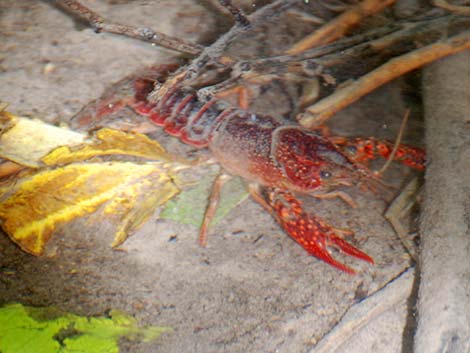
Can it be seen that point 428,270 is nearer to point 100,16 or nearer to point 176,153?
point 176,153

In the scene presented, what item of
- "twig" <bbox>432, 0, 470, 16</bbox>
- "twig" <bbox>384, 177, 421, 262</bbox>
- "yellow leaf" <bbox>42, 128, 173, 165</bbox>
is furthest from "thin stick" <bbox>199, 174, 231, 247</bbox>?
"twig" <bbox>432, 0, 470, 16</bbox>

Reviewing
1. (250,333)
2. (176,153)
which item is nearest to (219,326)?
(250,333)

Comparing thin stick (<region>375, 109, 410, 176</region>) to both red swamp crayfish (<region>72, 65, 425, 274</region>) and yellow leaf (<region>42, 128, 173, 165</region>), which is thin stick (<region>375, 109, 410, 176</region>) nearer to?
red swamp crayfish (<region>72, 65, 425, 274</region>)

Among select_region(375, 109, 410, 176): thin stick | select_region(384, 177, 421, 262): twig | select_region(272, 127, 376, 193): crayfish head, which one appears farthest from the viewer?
select_region(272, 127, 376, 193): crayfish head

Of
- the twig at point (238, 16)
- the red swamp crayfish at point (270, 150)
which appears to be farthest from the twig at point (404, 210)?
the twig at point (238, 16)

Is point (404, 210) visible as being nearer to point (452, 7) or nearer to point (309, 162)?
point (309, 162)

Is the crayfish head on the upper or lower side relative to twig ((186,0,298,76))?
lower

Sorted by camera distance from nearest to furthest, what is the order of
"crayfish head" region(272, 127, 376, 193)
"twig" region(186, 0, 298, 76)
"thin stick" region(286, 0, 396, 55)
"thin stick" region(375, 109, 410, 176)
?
"thin stick" region(375, 109, 410, 176), "crayfish head" region(272, 127, 376, 193), "twig" region(186, 0, 298, 76), "thin stick" region(286, 0, 396, 55)
